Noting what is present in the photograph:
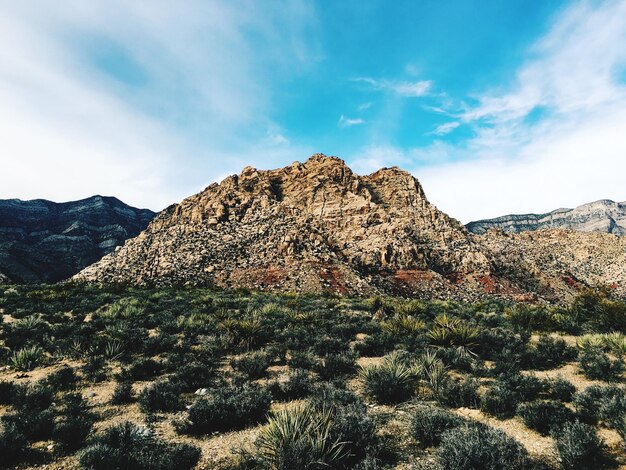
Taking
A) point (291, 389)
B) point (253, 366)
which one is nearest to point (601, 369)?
point (291, 389)

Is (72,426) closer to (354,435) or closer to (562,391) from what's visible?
(354,435)

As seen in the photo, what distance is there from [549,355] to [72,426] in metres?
11.8

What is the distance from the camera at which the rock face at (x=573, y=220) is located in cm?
13740

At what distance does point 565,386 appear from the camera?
6734 millimetres

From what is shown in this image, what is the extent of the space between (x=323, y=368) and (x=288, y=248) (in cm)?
3809

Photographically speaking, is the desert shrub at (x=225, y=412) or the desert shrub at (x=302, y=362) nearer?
the desert shrub at (x=225, y=412)

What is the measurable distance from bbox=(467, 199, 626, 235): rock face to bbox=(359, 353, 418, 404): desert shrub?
145483mm

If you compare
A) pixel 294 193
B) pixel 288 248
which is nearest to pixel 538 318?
pixel 288 248

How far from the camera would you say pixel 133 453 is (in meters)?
4.64

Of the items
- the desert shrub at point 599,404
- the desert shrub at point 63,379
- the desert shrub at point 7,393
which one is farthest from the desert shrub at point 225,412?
the desert shrub at point 599,404

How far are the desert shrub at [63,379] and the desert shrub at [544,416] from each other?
9.78m

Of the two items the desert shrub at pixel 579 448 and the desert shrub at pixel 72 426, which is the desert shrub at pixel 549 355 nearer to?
the desert shrub at pixel 579 448

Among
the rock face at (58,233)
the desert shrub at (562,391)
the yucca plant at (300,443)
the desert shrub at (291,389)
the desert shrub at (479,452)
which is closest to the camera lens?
the desert shrub at (479,452)

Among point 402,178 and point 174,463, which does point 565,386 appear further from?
point 402,178
